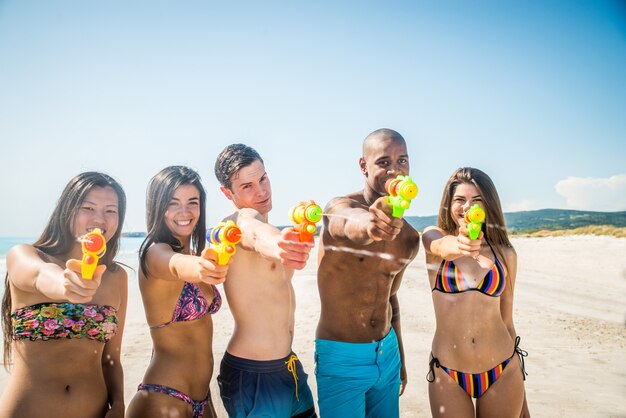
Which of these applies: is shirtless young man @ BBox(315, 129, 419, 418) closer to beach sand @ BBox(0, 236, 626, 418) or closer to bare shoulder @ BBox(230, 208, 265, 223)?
bare shoulder @ BBox(230, 208, 265, 223)

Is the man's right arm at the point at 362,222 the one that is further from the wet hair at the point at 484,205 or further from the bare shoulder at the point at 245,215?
the wet hair at the point at 484,205

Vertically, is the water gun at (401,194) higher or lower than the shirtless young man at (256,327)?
higher

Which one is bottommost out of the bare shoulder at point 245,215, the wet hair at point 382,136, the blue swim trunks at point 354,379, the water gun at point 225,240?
the blue swim trunks at point 354,379

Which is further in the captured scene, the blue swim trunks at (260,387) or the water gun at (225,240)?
the blue swim trunks at (260,387)

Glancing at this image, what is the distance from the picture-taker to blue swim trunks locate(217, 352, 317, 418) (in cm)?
289

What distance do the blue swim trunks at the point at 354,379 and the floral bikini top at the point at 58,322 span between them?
1.78 metres

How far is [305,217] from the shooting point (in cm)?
196

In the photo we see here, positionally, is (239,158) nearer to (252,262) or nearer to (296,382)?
(252,262)

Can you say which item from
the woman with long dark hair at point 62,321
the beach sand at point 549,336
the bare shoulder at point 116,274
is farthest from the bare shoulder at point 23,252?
the beach sand at point 549,336

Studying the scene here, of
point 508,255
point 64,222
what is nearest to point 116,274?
point 64,222

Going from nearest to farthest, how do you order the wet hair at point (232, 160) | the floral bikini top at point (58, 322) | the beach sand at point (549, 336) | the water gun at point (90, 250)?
1. the water gun at point (90, 250)
2. the floral bikini top at point (58, 322)
3. the wet hair at point (232, 160)
4. the beach sand at point (549, 336)

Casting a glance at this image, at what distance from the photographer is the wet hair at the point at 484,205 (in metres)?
3.84

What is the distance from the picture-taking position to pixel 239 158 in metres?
3.35

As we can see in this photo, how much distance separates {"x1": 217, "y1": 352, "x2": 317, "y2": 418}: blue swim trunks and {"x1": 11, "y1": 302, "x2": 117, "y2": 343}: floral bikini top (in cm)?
97
